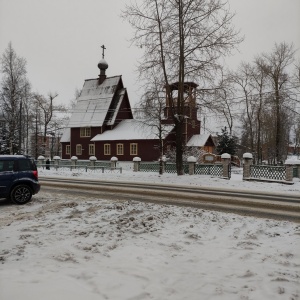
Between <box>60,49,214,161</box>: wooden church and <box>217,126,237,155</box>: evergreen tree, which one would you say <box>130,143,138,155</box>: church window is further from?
<box>217,126,237,155</box>: evergreen tree

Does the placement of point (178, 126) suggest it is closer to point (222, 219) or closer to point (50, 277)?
point (222, 219)

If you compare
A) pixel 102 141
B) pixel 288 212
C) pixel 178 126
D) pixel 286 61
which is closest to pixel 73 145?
pixel 102 141

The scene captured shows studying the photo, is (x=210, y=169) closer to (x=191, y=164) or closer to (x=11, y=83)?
(x=191, y=164)

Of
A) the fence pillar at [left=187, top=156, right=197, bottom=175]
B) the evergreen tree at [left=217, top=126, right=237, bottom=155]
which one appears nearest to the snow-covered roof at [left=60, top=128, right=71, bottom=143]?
the evergreen tree at [left=217, top=126, right=237, bottom=155]

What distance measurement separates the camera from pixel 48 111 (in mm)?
52031

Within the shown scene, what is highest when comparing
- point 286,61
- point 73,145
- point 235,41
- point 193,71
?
point 286,61

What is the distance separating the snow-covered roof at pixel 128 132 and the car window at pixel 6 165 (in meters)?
25.3

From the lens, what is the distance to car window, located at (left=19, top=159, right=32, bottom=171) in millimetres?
11164

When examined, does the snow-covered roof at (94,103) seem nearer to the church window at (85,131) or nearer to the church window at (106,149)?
the church window at (85,131)

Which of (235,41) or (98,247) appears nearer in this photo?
(98,247)

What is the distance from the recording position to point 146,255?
5.41 m

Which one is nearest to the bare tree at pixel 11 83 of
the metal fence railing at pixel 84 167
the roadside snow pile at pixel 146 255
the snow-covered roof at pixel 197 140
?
the metal fence railing at pixel 84 167

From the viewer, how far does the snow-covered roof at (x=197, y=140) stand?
35656mm

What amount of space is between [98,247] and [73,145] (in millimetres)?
39662
